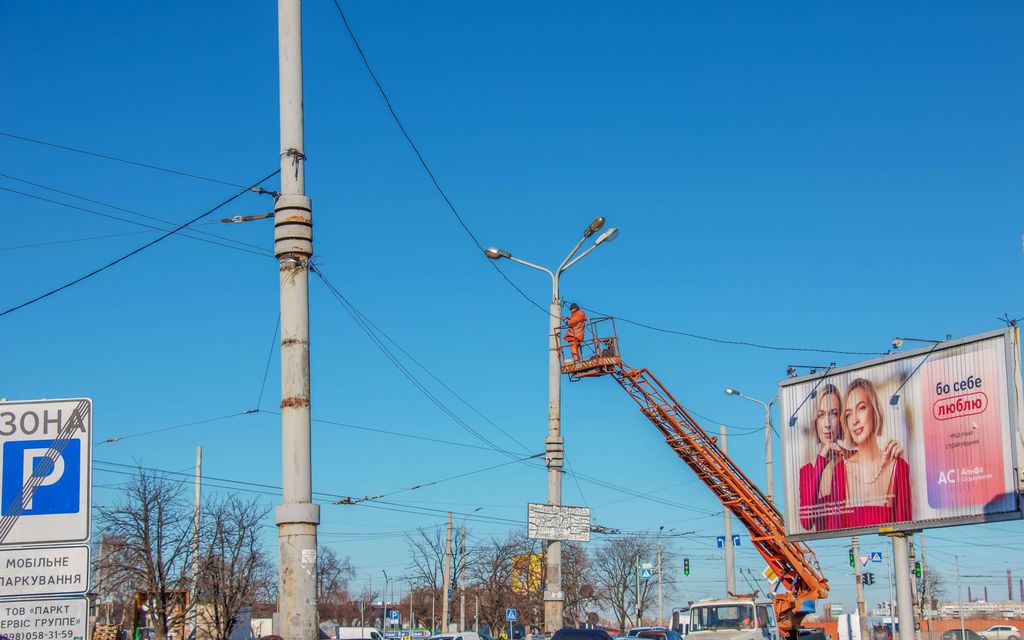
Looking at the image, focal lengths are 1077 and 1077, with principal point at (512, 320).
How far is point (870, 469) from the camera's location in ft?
84.4

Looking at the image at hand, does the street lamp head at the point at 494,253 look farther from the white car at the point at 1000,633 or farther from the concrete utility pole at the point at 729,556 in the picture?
the white car at the point at 1000,633

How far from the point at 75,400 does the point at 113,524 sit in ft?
105

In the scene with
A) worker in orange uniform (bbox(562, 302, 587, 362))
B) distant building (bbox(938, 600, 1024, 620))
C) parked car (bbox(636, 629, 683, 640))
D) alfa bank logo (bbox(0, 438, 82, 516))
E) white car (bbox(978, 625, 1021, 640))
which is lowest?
distant building (bbox(938, 600, 1024, 620))

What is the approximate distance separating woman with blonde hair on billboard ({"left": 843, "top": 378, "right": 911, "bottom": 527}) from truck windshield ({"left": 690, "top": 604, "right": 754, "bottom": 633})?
3370 mm

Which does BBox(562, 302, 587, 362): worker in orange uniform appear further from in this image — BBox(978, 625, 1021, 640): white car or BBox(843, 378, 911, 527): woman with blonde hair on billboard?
BBox(978, 625, 1021, 640): white car

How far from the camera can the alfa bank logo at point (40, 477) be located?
7379 mm

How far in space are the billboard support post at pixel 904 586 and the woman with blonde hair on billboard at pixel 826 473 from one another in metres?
1.74

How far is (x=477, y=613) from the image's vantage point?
7350cm

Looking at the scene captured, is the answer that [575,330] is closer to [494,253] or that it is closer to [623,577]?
[494,253]

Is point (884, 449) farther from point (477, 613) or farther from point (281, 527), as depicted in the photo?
point (477, 613)

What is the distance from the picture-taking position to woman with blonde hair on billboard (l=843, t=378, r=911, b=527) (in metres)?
25.0

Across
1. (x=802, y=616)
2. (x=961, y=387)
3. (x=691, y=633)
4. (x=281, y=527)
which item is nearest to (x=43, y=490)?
(x=281, y=527)

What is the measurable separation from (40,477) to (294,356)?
365cm

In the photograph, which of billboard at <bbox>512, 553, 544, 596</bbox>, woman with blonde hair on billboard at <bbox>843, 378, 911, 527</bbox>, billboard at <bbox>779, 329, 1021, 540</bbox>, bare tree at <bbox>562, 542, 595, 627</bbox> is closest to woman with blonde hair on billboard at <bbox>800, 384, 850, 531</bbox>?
billboard at <bbox>779, 329, 1021, 540</bbox>
